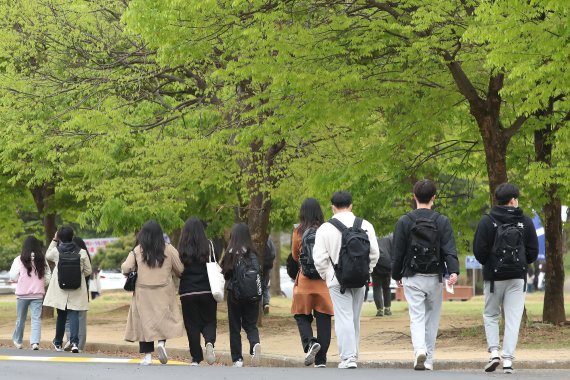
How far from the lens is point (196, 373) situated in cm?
1328

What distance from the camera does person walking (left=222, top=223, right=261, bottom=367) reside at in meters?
14.7

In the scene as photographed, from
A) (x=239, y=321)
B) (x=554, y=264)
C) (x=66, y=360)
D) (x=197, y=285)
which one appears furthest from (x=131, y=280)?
(x=554, y=264)

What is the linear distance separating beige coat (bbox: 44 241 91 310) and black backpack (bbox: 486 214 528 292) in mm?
7831

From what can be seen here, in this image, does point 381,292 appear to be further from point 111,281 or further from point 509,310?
point 111,281

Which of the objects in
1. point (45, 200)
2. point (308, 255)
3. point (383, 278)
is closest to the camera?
point (308, 255)

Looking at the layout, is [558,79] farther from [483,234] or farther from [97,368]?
[97,368]

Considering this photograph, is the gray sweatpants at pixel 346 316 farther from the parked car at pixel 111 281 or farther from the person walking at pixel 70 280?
the parked car at pixel 111 281

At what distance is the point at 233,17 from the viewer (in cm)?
1781

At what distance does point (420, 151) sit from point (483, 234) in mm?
9660

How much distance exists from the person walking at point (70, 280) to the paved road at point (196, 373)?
2572 millimetres

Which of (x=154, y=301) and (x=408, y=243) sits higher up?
(x=408, y=243)

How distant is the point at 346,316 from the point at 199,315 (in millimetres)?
2714

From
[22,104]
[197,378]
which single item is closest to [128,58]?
[22,104]

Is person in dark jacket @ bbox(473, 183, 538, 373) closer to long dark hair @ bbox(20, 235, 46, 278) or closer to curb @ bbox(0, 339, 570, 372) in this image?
curb @ bbox(0, 339, 570, 372)
